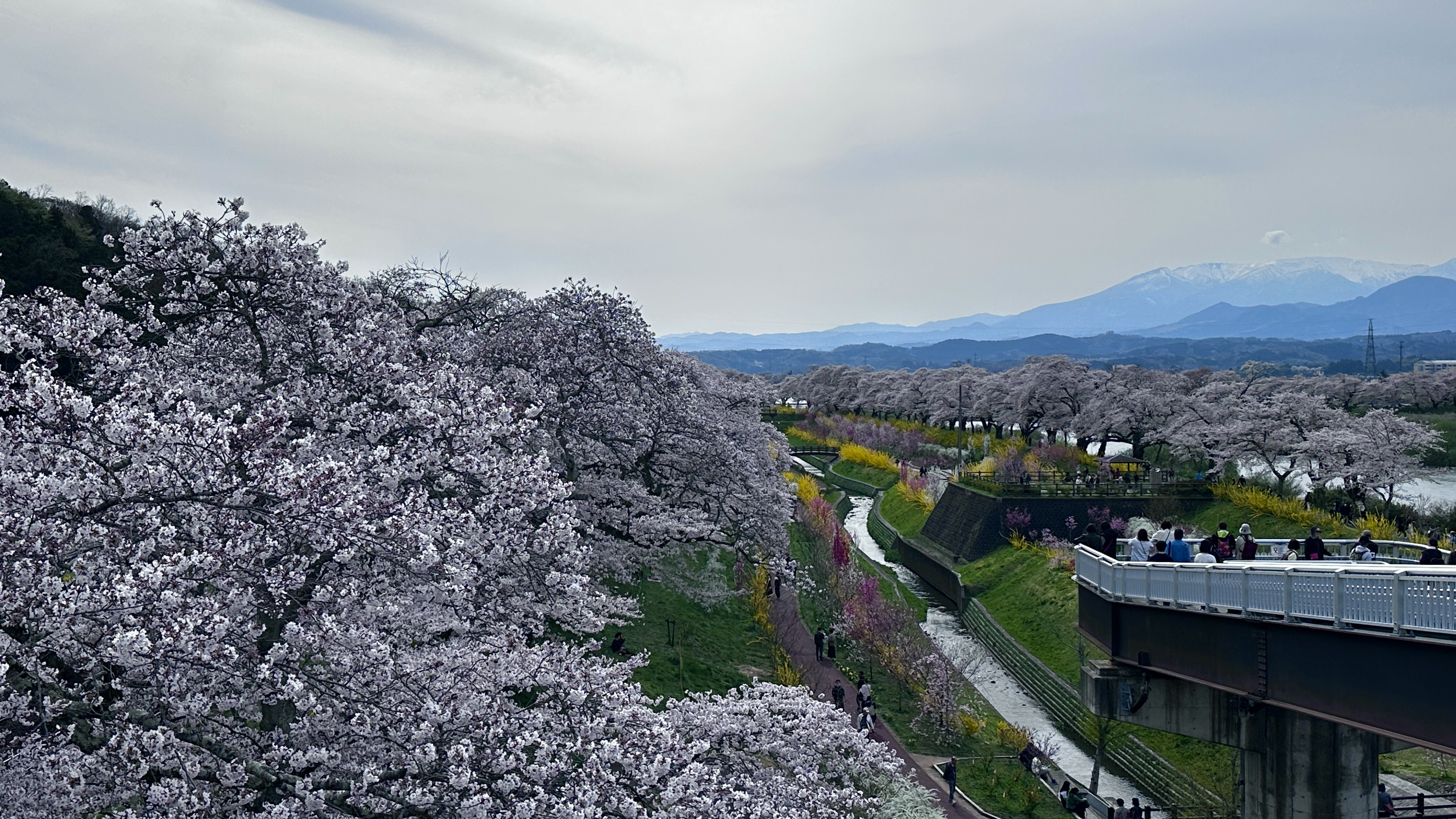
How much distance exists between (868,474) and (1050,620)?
150 ft

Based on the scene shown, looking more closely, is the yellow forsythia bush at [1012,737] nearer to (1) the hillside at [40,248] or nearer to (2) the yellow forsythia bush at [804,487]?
(2) the yellow forsythia bush at [804,487]

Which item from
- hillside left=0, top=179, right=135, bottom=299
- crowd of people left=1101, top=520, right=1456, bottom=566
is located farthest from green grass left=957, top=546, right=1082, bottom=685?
hillside left=0, top=179, right=135, bottom=299

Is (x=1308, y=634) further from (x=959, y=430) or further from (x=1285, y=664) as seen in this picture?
(x=959, y=430)

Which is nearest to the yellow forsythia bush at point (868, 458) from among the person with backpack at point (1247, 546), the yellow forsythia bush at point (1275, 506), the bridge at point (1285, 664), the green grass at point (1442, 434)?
the yellow forsythia bush at point (1275, 506)

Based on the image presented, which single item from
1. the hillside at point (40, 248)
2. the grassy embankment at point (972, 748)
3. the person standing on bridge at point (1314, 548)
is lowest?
the grassy embankment at point (972, 748)

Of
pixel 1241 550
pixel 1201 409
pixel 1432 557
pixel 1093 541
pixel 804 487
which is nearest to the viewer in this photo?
pixel 1432 557

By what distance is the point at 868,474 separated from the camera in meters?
84.9

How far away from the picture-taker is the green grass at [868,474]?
80812 millimetres

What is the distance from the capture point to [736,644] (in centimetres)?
3241

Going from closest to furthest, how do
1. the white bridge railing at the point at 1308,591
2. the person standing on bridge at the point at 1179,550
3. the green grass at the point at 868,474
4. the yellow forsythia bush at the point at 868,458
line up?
the white bridge railing at the point at 1308,591, the person standing on bridge at the point at 1179,550, the green grass at the point at 868,474, the yellow forsythia bush at the point at 868,458

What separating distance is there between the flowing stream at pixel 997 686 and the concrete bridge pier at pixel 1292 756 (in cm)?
768

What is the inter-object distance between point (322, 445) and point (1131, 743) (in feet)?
83.0

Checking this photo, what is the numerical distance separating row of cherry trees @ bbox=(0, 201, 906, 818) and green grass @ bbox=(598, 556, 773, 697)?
9.29 m

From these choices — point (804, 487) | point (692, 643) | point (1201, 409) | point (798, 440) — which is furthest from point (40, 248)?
point (798, 440)
